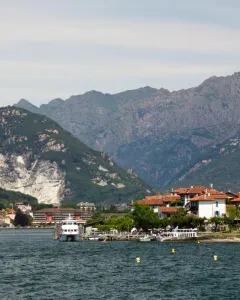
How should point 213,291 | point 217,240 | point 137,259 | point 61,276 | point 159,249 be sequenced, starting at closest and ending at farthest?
point 213,291 < point 61,276 < point 137,259 < point 159,249 < point 217,240

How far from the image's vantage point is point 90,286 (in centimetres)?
10712

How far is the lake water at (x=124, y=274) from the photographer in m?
100

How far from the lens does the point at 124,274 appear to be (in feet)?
397

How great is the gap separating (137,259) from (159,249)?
31.4m

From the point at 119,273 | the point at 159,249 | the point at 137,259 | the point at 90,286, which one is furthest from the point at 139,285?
the point at 159,249

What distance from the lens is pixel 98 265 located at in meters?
138

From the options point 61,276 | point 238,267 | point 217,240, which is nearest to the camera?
point 61,276

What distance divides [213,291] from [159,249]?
7124 centimetres

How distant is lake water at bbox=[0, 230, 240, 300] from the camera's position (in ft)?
329

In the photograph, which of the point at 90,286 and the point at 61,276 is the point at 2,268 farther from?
the point at 90,286

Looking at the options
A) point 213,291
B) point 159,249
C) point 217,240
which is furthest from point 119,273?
point 217,240

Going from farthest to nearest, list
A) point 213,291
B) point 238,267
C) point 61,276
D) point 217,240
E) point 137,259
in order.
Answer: point 217,240
point 137,259
point 238,267
point 61,276
point 213,291

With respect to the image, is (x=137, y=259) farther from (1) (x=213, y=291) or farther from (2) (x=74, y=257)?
(1) (x=213, y=291)

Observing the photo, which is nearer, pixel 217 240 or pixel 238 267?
pixel 238 267
